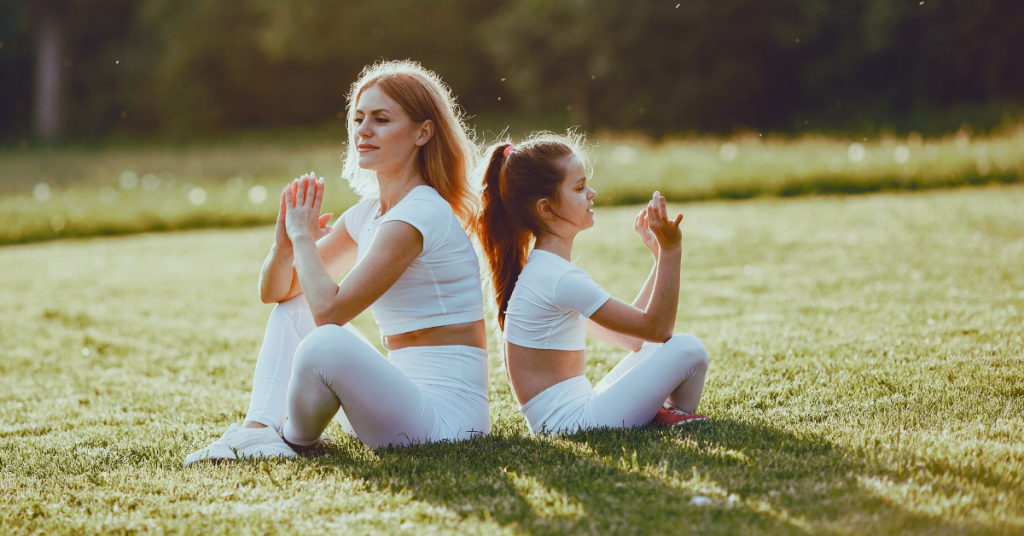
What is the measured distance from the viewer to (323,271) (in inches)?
122

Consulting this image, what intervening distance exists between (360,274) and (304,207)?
401 millimetres

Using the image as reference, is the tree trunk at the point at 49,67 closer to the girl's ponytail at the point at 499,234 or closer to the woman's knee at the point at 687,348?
the girl's ponytail at the point at 499,234

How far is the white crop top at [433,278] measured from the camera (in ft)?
10.3

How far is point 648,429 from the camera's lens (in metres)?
3.35

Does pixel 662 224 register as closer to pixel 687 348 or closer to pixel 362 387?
pixel 687 348

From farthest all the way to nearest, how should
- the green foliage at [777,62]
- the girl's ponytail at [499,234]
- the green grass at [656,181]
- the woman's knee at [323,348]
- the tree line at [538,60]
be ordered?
the tree line at [538,60] < the green foliage at [777,62] < the green grass at [656,181] < the girl's ponytail at [499,234] < the woman's knee at [323,348]

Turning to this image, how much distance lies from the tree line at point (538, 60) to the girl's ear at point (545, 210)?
15.7 metres

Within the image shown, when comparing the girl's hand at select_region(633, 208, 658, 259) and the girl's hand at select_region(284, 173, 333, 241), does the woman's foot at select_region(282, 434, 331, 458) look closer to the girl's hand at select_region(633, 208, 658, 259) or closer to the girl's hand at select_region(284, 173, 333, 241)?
the girl's hand at select_region(284, 173, 333, 241)

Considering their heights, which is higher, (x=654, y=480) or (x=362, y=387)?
(x=362, y=387)

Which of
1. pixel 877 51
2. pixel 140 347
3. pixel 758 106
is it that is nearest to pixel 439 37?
pixel 758 106

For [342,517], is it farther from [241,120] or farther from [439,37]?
[241,120]

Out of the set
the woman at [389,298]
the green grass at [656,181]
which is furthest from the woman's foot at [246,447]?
the green grass at [656,181]

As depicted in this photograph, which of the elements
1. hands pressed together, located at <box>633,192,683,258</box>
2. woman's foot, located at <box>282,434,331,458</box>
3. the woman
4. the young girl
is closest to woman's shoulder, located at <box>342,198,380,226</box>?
the woman

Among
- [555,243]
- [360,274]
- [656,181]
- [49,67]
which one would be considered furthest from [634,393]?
[49,67]
